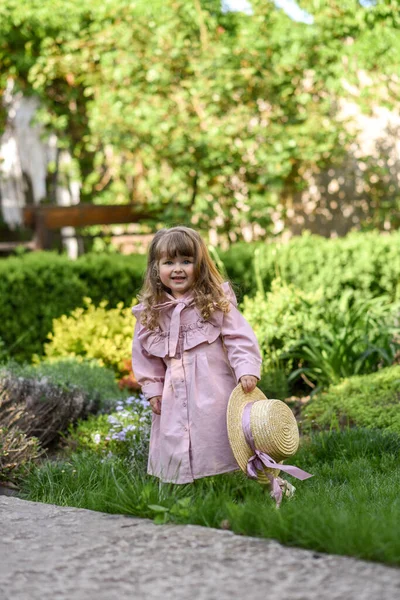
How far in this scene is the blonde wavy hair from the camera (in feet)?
12.9

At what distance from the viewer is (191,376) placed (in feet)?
12.6

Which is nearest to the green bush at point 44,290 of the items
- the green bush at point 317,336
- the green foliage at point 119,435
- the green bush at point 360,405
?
the green bush at point 317,336

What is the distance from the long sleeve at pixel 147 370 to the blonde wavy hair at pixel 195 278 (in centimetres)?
12

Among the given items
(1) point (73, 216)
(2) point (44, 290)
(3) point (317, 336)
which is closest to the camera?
(3) point (317, 336)

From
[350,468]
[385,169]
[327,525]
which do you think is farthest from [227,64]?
[327,525]

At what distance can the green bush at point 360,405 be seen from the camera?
5.23 meters

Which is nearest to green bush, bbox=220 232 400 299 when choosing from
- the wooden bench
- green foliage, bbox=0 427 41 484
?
the wooden bench

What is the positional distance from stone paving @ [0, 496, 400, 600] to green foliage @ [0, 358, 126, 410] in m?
2.38

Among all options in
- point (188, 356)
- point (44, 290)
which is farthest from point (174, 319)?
point (44, 290)

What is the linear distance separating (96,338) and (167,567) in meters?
4.27

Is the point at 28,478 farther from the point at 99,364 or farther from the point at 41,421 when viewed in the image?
the point at 99,364

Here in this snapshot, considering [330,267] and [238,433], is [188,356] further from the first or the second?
[330,267]

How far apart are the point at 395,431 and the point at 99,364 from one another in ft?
8.03

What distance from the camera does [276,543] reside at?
2797mm
